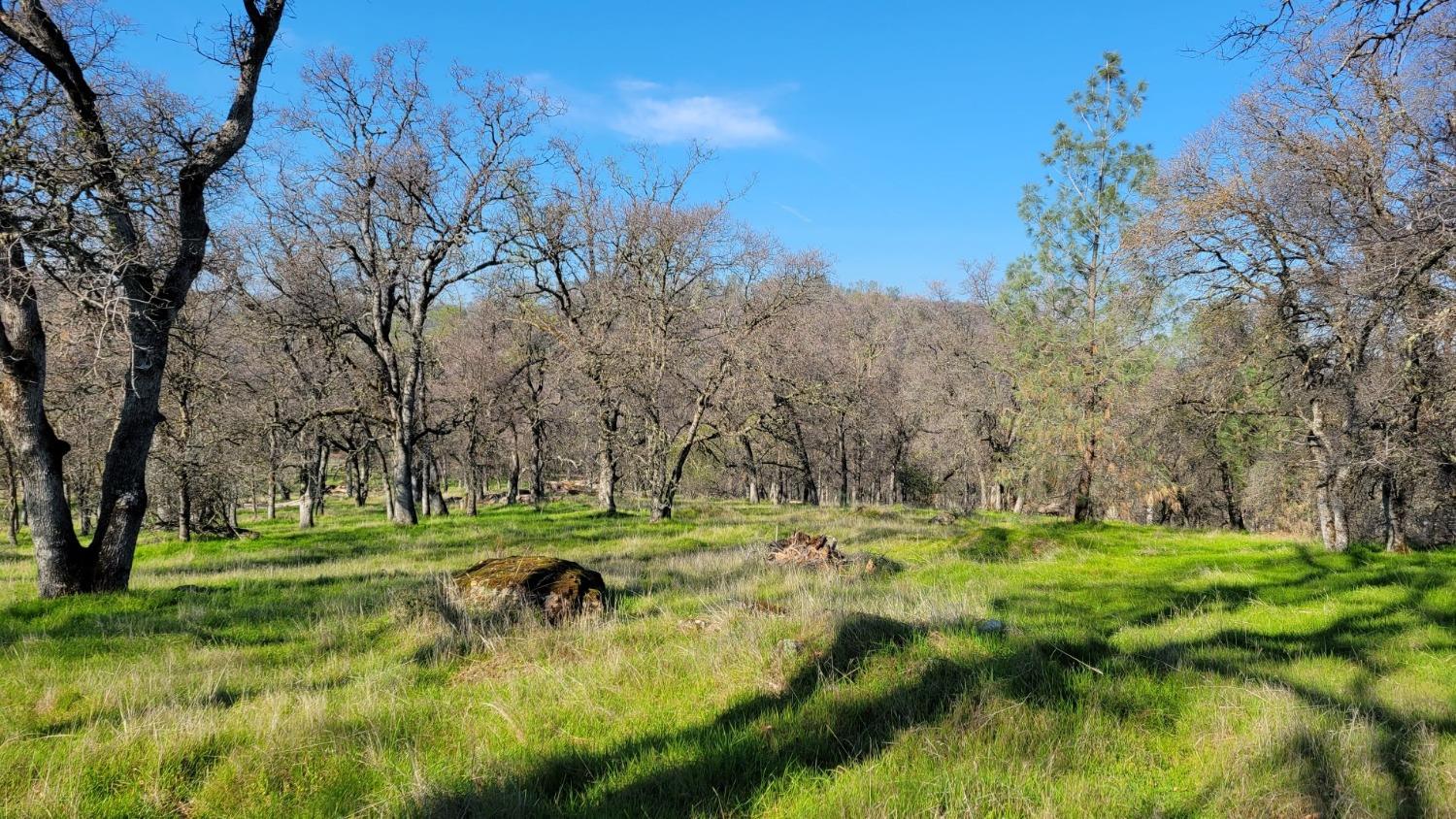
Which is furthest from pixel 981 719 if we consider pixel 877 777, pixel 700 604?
pixel 700 604

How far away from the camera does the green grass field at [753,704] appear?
3.70 meters

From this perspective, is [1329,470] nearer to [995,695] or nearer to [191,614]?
[995,695]

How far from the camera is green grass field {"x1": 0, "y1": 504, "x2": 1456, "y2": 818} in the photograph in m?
3.70

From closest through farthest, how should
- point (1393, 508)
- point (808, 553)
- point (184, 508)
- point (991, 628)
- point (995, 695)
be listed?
1. point (995, 695)
2. point (991, 628)
3. point (808, 553)
4. point (1393, 508)
5. point (184, 508)

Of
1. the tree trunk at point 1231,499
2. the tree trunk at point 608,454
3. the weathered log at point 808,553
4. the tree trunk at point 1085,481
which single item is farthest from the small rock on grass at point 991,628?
the tree trunk at point 1231,499

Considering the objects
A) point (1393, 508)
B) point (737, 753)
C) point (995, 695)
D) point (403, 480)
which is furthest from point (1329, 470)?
point (403, 480)

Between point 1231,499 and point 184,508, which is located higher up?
point 184,508

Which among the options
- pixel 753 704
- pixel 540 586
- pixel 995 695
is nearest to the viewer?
pixel 995 695

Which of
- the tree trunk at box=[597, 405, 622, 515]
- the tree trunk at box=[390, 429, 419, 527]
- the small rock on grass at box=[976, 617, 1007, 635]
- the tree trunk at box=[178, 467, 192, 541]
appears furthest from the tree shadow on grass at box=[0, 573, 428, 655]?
the tree trunk at box=[597, 405, 622, 515]

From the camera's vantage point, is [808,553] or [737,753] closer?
[737,753]

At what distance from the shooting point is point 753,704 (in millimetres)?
4820

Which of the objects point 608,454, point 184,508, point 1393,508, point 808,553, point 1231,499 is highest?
point 608,454

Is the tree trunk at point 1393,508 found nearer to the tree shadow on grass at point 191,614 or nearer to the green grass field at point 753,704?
the green grass field at point 753,704

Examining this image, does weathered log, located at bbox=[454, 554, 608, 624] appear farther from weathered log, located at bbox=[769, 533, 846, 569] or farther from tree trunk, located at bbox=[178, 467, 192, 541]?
tree trunk, located at bbox=[178, 467, 192, 541]
